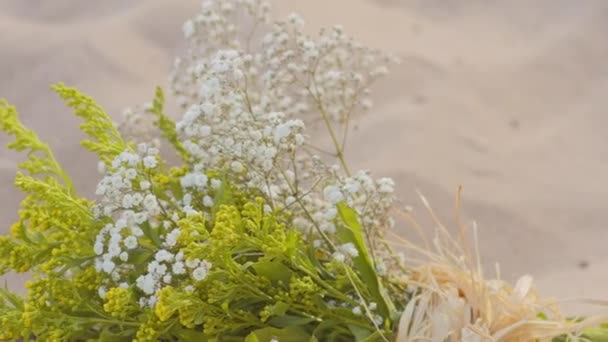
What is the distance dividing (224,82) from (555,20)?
1.41 meters

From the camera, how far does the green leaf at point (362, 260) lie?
0.86 metres

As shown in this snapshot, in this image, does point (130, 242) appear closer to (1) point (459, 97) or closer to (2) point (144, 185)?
(2) point (144, 185)

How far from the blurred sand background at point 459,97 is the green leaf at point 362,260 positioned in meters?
0.61

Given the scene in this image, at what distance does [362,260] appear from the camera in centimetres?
87

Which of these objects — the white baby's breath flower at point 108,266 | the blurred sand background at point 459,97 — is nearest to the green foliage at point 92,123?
the white baby's breath flower at point 108,266

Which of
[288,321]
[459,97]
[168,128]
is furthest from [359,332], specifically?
[459,97]

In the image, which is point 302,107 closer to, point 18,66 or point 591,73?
point 18,66

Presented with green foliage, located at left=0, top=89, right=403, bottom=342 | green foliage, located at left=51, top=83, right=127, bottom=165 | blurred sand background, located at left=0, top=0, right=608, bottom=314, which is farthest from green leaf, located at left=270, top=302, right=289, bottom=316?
blurred sand background, located at left=0, top=0, right=608, bottom=314

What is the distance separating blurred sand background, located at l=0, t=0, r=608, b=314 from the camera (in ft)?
4.98

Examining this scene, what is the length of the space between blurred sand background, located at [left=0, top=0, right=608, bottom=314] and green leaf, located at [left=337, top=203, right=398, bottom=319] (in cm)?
61

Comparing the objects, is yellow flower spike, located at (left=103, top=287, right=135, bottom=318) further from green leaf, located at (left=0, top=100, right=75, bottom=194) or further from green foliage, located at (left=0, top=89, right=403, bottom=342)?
green leaf, located at (left=0, top=100, right=75, bottom=194)

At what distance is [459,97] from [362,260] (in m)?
1.01

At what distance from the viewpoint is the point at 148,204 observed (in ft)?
2.52

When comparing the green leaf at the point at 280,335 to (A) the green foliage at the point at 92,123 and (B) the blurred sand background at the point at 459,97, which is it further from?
(B) the blurred sand background at the point at 459,97
